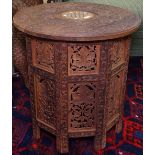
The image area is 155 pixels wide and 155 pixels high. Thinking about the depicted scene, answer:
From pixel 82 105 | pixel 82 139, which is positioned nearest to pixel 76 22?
pixel 82 105

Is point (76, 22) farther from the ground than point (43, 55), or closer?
farther from the ground

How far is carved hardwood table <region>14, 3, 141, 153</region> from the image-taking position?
1190 millimetres

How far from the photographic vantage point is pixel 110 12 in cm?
150

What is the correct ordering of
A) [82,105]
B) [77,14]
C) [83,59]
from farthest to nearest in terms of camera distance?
1. [77,14]
2. [82,105]
3. [83,59]

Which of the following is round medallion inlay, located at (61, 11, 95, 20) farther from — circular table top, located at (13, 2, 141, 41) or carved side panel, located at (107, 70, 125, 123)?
carved side panel, located at (107, 70, 125, 123)

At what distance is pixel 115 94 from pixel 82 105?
8.0 inches

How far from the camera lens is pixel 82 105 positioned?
53.9 inches

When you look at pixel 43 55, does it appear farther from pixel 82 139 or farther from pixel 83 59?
pixel 82 139

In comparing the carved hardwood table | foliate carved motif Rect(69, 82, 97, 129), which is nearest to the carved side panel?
the carved hardwood table

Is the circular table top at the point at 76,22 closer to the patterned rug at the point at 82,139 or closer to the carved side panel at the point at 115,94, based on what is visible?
the carved side panel at the point at 115,94

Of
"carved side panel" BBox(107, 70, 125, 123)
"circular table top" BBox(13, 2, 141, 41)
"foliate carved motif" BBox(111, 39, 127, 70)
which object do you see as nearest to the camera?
"circular table top" BBox(13, 2, 141, 41)

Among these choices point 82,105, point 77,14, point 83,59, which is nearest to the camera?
point 83,59

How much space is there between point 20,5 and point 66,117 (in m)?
0.91

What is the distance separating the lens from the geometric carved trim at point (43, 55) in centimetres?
124
